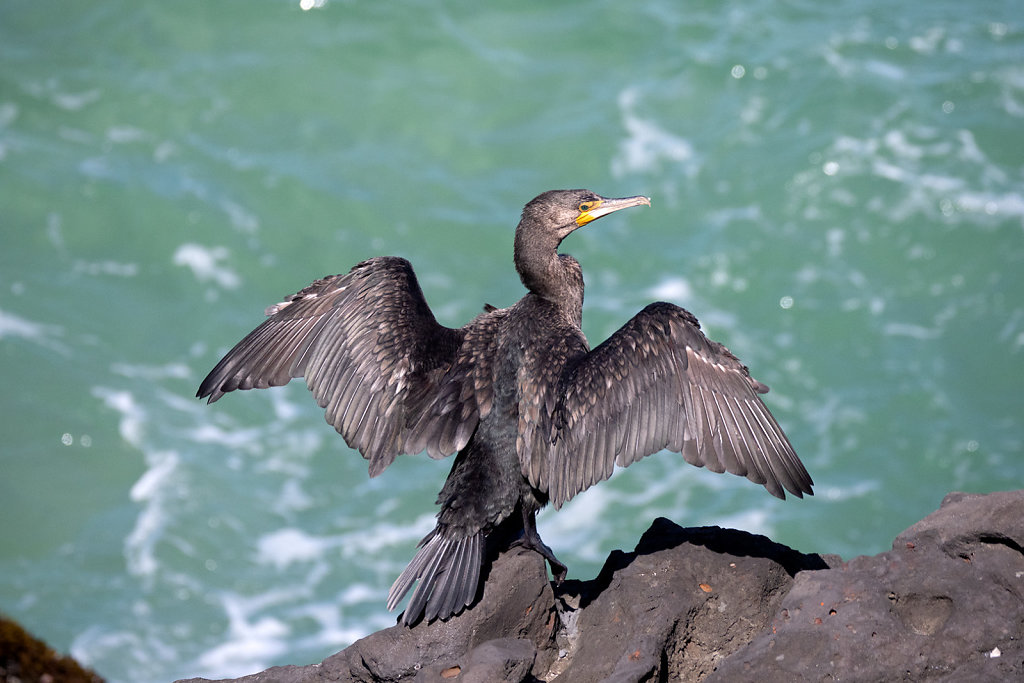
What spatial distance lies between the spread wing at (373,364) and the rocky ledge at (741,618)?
839 mm

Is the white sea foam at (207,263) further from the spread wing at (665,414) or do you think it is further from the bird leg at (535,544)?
the spread wing at (665,414)

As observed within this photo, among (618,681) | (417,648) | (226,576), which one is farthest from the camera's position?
(226,576)

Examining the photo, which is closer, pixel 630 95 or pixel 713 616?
pixel 713 616

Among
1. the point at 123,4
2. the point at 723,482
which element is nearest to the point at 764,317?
the point at 723,482

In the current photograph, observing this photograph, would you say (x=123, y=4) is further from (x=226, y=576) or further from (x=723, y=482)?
(x=723, y=482)

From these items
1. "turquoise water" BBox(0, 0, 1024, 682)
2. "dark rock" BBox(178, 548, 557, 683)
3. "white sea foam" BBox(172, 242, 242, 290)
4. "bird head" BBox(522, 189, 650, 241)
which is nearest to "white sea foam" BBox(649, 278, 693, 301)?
"turquoise water" BBox(0, 0, 1024, 682)

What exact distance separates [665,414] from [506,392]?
0.85 metres

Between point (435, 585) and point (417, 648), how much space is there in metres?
0.30

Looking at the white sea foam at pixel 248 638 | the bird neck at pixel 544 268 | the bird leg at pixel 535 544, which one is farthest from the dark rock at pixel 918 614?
the white sea foam at pixel 248 638

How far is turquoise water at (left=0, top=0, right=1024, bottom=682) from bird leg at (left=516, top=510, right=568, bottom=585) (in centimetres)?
534

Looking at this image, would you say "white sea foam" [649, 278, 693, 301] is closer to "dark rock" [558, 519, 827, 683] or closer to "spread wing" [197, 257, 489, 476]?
"spread wing" [197, 257, 489, 476]

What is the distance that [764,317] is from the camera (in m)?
12.7

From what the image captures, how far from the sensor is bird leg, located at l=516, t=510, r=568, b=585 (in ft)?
17.1

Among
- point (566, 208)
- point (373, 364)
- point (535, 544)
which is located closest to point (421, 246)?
point (566, 208)
